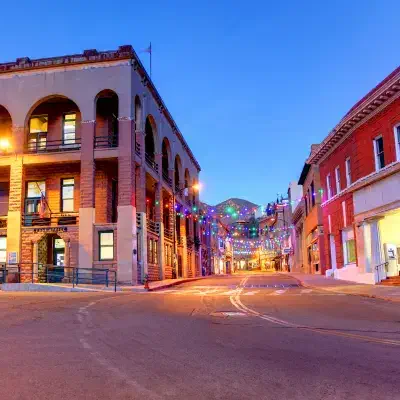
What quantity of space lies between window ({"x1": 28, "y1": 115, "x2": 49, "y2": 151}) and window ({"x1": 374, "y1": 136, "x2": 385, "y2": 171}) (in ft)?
69.5

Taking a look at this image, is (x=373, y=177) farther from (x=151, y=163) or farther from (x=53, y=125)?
(x=53, y=125)

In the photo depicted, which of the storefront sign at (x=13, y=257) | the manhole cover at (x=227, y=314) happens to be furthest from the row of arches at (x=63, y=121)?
the manhole cover at (x=227, y=314)

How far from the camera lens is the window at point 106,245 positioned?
2983 cm

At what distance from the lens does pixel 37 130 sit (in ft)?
112

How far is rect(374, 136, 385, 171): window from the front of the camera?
2516 centimetres

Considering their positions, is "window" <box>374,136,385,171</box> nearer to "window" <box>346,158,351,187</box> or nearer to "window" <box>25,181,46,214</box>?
Result: "window" <box>346,158,351,187</box>

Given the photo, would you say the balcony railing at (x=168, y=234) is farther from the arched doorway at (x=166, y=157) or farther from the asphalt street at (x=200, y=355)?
the asphalt street at (x=200, y=355)

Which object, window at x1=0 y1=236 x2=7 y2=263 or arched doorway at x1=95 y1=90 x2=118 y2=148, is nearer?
window at x1=0 y1=236 x2=7 y2=263

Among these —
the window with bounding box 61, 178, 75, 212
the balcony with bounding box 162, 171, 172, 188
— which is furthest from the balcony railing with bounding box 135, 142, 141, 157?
the balcony with bounding box 162, 171, 172, 188

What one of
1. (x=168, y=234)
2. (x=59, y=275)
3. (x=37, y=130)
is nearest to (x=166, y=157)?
(x=168, y=234)

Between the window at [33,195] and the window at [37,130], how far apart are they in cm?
243

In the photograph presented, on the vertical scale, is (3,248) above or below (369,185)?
below

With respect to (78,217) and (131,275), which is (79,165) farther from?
(131,275)

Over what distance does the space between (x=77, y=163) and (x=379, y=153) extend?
60.4ft
